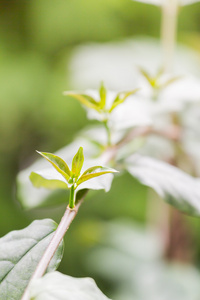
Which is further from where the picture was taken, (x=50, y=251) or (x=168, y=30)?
(x=168, y=30)

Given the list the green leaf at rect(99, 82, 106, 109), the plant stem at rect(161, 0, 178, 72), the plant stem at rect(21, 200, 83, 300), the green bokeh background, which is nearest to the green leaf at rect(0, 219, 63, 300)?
the plant stem at rect(21, 200, 83, 300)

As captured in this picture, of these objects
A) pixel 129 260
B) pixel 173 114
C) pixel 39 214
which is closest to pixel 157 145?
pixel 173 114

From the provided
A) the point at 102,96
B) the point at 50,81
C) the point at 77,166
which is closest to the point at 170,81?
the point at 102,96

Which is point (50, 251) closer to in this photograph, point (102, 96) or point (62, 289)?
point (62, 289)

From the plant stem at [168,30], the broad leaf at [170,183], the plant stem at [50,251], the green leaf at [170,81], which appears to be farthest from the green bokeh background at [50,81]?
the plant stem at [50,251]

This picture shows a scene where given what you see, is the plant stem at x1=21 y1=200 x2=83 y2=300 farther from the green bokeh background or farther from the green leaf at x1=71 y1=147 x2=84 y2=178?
the green bokeh background
